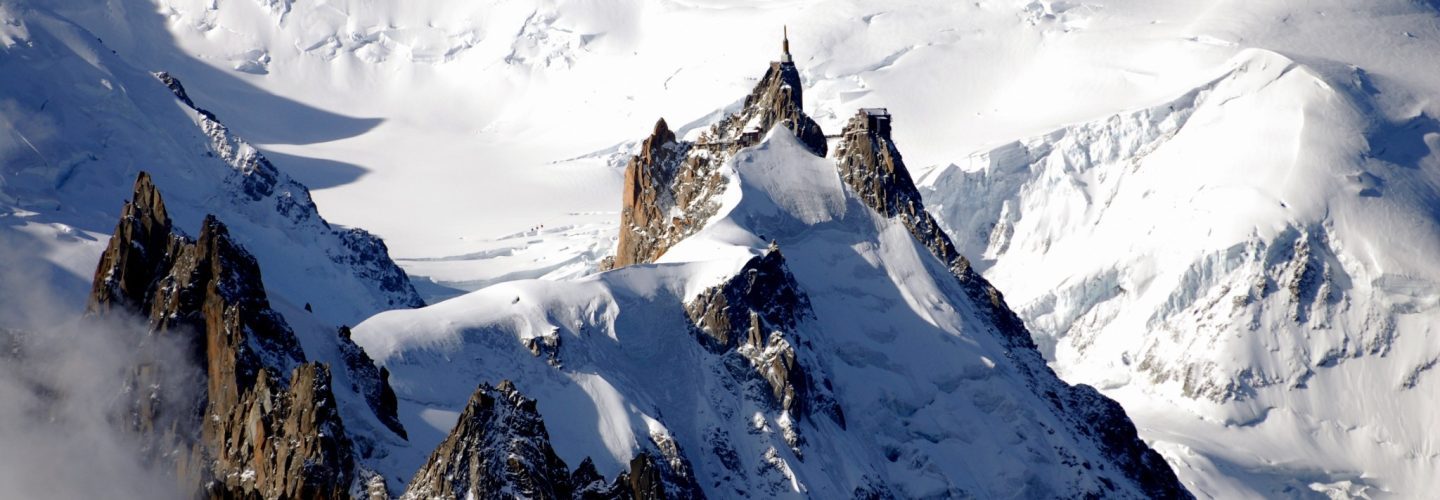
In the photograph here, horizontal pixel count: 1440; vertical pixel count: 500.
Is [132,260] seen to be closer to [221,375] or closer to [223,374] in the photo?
[221,375]

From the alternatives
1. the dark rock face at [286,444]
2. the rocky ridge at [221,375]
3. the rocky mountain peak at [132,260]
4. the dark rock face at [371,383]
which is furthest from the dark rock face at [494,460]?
the dark rock face at [371,383]

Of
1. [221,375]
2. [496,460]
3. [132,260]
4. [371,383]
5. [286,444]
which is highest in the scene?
[132,260]

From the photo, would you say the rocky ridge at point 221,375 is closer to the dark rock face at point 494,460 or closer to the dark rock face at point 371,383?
the dark rock face at point 494,460

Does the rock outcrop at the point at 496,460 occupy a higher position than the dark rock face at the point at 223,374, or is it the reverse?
the dark rock face at the point at 223,374

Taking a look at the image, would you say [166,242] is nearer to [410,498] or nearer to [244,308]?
[244,308]

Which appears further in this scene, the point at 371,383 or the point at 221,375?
the point at 371,383

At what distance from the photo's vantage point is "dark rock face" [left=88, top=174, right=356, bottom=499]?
148750 mm

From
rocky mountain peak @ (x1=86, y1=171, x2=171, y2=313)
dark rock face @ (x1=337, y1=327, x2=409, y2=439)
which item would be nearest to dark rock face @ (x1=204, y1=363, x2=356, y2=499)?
rocky mountain peak @ (x1=86, y1=171, x2=171, y2=313)

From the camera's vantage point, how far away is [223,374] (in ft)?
520

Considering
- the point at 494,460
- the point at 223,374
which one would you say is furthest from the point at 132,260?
the point at 494,460

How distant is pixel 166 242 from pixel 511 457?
37249mm

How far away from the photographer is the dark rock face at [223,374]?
149 metres

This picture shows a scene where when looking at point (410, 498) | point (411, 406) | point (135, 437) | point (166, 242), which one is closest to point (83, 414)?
point (135, 437)

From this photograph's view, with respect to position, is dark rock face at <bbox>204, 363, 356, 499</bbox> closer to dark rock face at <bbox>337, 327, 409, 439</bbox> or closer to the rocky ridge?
the rocky ridge
